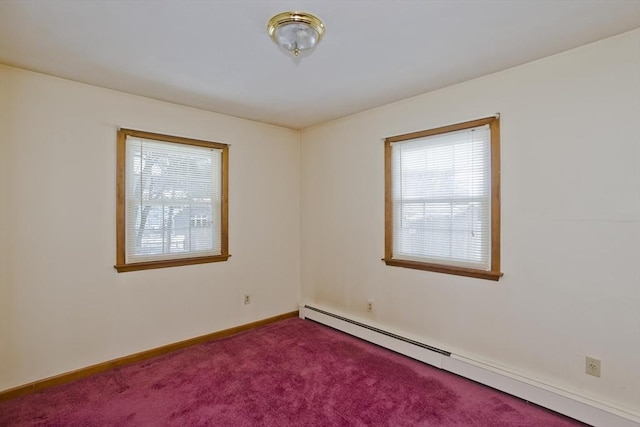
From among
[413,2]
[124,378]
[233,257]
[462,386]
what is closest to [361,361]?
[462,386]

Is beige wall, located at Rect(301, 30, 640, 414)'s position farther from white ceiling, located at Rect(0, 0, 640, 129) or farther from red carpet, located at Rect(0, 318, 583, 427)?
red carpet, located at Rect(0, 318, 583, 427)

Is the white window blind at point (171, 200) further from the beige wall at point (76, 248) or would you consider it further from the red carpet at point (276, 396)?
the red carpet at point (276, 396)

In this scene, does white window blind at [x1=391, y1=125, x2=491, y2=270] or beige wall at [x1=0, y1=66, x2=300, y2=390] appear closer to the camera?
beige wall at [x1=0, y1=66, x2=300, y2=390]

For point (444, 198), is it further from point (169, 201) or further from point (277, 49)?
point (169, 201)

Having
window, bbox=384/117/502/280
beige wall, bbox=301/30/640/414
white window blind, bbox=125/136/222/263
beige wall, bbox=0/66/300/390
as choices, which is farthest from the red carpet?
white window blind, bbox=125/136/222/263

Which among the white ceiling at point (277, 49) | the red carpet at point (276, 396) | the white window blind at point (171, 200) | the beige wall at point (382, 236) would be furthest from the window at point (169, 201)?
the red carpet at point (276, 396)

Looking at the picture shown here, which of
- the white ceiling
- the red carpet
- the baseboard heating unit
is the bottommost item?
the red carpet

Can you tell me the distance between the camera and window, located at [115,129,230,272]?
9.71ft

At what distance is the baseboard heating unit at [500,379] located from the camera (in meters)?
2.01

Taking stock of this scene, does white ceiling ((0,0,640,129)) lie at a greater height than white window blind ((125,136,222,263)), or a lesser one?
greater

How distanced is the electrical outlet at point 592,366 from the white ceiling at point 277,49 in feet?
6.84

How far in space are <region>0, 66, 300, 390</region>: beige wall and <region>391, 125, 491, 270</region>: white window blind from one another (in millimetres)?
1900

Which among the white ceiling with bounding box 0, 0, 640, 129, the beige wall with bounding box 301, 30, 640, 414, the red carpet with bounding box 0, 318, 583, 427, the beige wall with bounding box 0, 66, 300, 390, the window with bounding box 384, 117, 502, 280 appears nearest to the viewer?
the white ceiling with bounding box 0, 0, 640, 129

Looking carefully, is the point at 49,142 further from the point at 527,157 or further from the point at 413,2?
the point at 527,157
